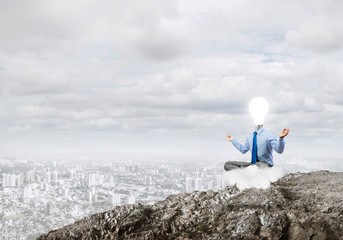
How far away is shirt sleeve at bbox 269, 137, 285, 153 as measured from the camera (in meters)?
10.0

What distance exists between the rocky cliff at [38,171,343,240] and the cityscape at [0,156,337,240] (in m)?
46.9

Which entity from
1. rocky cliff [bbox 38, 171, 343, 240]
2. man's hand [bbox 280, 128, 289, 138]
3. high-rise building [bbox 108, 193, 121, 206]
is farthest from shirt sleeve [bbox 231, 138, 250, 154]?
high-rise building [bbox 108, 193, 121, 206]

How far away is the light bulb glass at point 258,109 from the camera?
36.2 feet

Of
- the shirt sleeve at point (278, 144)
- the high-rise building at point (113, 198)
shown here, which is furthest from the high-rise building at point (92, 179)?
the shirt sleeve at point (278, 144)

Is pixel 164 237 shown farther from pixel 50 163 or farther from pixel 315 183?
pixel 50 163

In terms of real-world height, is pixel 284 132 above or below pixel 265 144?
above

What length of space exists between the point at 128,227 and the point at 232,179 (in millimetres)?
3762

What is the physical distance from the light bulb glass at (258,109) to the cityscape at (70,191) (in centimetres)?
4472

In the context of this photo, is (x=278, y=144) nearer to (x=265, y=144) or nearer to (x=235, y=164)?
(x=265, y=144)

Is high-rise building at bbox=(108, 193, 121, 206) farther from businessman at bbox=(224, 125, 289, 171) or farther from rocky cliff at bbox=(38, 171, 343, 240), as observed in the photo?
rocky cliff at bbox=(38, 171, 343, 240)

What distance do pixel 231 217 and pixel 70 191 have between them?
103m

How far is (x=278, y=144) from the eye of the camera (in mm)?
10227

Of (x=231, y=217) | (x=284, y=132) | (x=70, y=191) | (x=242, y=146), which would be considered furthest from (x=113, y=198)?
(x=231, y=217)

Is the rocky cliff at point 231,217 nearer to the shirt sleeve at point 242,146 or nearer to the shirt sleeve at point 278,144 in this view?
the shirt sleeve at point 278,144
